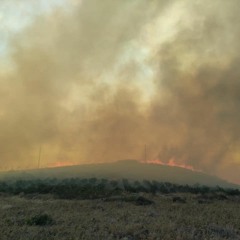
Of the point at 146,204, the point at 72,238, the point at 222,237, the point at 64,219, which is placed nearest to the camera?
the point at 72,238

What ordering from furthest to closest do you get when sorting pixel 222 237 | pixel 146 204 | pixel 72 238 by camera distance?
pixel 146 204 → pixel 222 237 → pixel 72 238

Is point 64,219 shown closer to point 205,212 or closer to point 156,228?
point 156,228

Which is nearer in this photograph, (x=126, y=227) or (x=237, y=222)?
(x=126, y=227)

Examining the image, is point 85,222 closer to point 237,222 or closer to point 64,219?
point 64,219

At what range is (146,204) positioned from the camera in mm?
36906

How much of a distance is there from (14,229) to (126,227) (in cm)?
547

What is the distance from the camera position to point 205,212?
29906 mm

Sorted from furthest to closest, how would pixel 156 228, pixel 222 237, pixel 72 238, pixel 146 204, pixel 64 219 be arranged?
pixel 146 204 → pixel 64 219 → pixel 156 228 → pixel 222 237 → pixel 72 238

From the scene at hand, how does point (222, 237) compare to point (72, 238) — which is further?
point (222, 237)

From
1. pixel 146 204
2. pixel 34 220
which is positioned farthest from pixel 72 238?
pixel 146 204

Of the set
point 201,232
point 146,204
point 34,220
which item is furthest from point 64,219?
point 146,204

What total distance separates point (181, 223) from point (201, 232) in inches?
110

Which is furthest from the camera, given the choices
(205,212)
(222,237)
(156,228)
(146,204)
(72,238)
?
(146,204)

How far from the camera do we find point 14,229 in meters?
19.5
